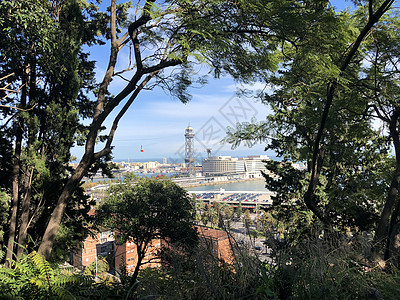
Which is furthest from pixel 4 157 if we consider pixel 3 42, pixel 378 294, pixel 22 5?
pixel 378 294

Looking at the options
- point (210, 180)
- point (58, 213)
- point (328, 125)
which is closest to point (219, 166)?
point (210, 180)

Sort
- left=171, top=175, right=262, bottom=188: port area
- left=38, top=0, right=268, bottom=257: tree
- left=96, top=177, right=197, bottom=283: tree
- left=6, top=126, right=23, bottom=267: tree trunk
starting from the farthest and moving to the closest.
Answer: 1. left=171, top=175, right=262, bottom=188: port area
2. left=96, top=177, right=197, bottom=283: tree
3. left=6, top=126, right=23, bottom=267: tree trunk
4. left=38, top=0, right=268, bottom=257: tree

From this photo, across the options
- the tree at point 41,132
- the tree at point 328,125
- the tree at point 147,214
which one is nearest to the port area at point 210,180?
the tree at point 328,125

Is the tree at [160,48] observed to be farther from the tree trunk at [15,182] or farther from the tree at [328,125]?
the tree trunk at [15,182]

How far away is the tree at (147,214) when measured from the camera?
5.75m

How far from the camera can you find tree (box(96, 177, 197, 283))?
5.75 meters

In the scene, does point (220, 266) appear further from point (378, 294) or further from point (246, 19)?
point (246, 19)

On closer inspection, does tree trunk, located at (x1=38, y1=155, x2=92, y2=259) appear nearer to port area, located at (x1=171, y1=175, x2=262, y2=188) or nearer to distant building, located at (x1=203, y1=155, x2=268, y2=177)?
port area, located at (x1=171, y1=175, x2=262, y2=188)

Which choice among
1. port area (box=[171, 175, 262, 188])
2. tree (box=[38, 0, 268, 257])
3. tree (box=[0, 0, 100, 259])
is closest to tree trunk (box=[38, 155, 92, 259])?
tree (box=[38, 0, 268, 257])

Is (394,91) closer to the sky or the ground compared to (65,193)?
closer to the sky

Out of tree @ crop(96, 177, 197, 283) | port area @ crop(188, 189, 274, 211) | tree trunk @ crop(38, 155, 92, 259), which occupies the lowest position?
port area @ crop(188, 189, 274, 211)

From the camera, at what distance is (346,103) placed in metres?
4.58

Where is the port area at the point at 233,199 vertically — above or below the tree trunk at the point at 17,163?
below

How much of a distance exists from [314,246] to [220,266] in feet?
2.24
